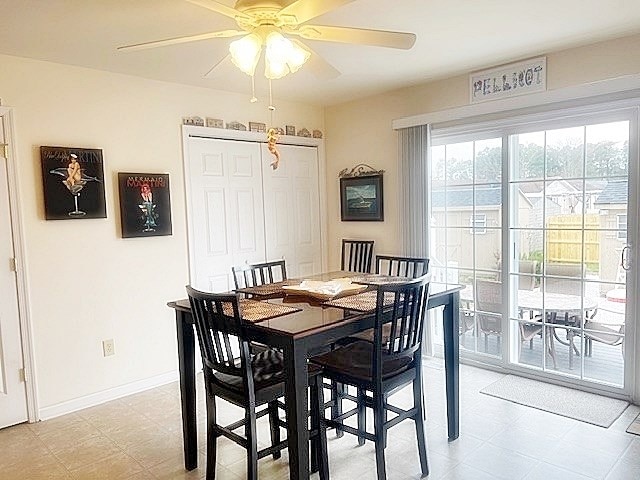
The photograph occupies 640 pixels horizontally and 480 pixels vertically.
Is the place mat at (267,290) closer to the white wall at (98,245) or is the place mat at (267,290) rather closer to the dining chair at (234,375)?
the dining chair at (234,375)

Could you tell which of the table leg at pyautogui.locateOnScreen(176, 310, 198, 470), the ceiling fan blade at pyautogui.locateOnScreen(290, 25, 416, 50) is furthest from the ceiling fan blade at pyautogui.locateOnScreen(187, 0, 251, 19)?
the table leg at pyautogui.locateOnScreen(176, 310, 198, 470)

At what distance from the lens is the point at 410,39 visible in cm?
211

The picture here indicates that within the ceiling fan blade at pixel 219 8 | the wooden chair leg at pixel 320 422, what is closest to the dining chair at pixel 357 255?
the wooden chair leg at pixel 320 422

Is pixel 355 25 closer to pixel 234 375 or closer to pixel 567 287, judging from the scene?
pixel 234 375

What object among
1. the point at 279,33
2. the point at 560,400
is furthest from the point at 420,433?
the point at 279,33

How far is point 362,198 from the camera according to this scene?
4.70 m

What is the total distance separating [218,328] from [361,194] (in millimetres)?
2805

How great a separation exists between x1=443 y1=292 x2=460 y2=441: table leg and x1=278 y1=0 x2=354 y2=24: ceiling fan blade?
1.72 meters

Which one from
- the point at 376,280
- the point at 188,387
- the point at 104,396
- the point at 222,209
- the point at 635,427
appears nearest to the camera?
the point at 188,387

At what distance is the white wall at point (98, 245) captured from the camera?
3225mm

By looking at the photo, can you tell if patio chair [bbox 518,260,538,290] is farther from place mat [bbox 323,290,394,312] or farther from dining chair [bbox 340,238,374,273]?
place mat [bbox 323,290,394,312]

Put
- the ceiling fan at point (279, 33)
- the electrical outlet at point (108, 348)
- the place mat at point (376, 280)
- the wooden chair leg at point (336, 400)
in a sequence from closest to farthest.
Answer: the ceiling fan at point (279, 33)
the wooden chair leg at point (336, 400)
the place mat at point (376, 280)
the electrical outlet at point (108, 348)

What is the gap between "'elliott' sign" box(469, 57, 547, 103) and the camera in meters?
3.43

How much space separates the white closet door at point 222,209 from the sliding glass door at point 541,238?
1.63 meters
